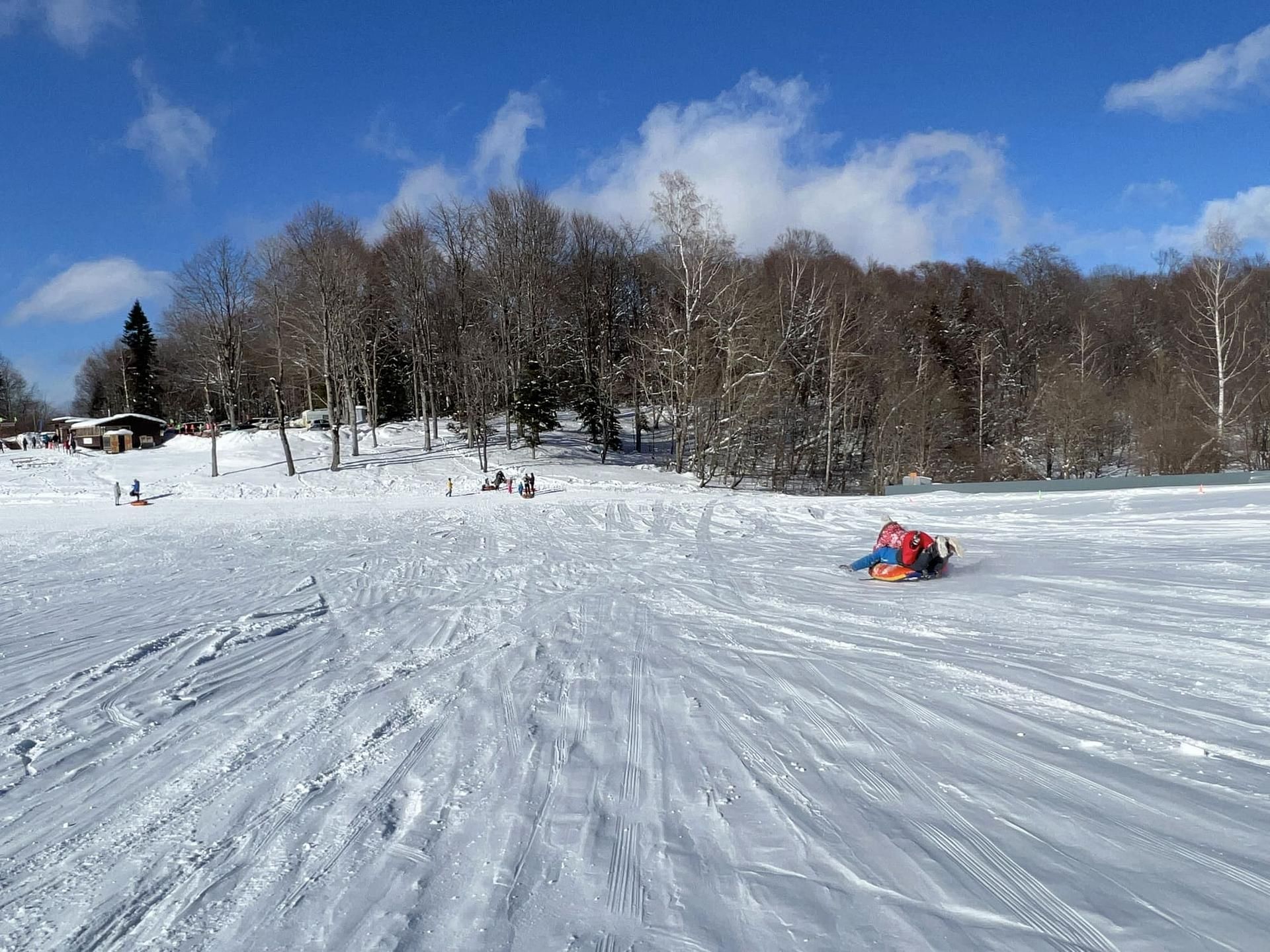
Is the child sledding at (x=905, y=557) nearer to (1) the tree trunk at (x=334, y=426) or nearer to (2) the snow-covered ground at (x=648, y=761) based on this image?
(2) the snow-covered ground at (x=648, y=761)

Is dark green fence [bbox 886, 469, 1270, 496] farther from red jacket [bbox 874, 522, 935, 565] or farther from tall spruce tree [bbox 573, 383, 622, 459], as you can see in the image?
tall spruce tree [bbox 573, 383, 622, 459]

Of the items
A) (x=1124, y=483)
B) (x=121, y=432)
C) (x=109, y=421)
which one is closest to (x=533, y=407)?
(x=1124, y=483)

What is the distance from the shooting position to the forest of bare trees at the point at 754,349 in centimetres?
3300

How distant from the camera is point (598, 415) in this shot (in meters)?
43.4

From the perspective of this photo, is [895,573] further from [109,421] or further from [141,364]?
[141,364]

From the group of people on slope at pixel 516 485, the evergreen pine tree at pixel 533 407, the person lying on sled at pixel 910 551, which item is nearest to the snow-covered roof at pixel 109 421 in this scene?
the evergreen pine tree at pixel 533 407

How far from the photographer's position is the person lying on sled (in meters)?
9.66

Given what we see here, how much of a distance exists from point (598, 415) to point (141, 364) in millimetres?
52645

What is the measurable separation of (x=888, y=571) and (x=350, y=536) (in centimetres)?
1241

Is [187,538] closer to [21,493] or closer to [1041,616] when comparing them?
[1041,616]

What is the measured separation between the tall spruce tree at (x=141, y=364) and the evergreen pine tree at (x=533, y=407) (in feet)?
158

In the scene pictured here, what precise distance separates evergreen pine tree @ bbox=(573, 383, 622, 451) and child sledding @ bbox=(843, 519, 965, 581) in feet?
104

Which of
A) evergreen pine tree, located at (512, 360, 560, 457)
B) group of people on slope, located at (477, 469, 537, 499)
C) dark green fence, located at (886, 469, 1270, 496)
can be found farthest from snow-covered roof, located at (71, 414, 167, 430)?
dark green fence, located at (886, 469, 1270, 496)

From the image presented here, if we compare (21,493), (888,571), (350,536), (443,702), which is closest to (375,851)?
(443,702)
